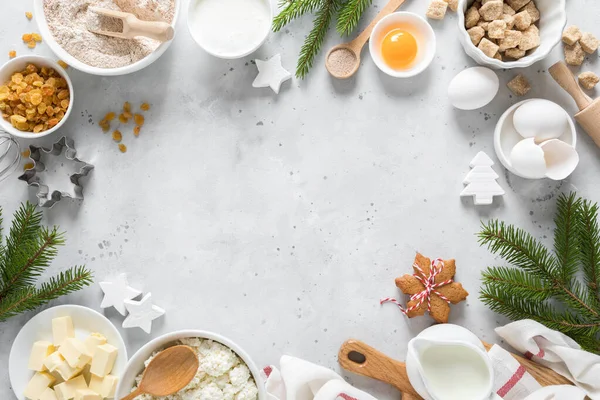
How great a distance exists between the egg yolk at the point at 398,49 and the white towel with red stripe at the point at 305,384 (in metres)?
0.83

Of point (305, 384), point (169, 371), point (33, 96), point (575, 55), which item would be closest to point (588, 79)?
point (575, 55)

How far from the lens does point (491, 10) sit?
153cm

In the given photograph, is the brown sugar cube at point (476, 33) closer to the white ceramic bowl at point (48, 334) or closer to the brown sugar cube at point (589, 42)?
the brown sugar cube at point (589, 42)

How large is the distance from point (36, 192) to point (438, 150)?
112cm

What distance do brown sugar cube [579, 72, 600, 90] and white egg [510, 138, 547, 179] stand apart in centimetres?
24

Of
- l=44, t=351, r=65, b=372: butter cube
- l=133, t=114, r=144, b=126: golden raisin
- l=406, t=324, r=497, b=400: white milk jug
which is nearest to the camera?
l=406, t=324, r=497, b=400: white milk jug

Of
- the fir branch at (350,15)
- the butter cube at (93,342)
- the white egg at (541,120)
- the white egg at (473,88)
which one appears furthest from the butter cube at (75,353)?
the white egg at (541,120)

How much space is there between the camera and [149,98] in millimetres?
1667

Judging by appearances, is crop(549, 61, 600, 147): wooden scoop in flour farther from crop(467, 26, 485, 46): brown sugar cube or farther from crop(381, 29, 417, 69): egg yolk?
crop(381, 29, 417, 69): egg yolk

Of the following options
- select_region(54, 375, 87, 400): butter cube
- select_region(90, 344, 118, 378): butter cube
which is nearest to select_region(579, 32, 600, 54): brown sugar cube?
select_region(90, 344, 118, 378): butter cube

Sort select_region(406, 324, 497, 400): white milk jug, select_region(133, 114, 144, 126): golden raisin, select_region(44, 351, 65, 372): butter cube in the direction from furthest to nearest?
select_region(133, 114, 144, 126): golden raisin → select_region(44, 351, 65, 372): butter cube → select_region(406, 324, 497, 400): white milk jug

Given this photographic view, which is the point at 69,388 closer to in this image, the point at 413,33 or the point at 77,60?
the point at 77,60

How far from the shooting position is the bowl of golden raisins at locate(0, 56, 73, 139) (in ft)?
5.08

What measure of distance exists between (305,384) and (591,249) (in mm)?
793
